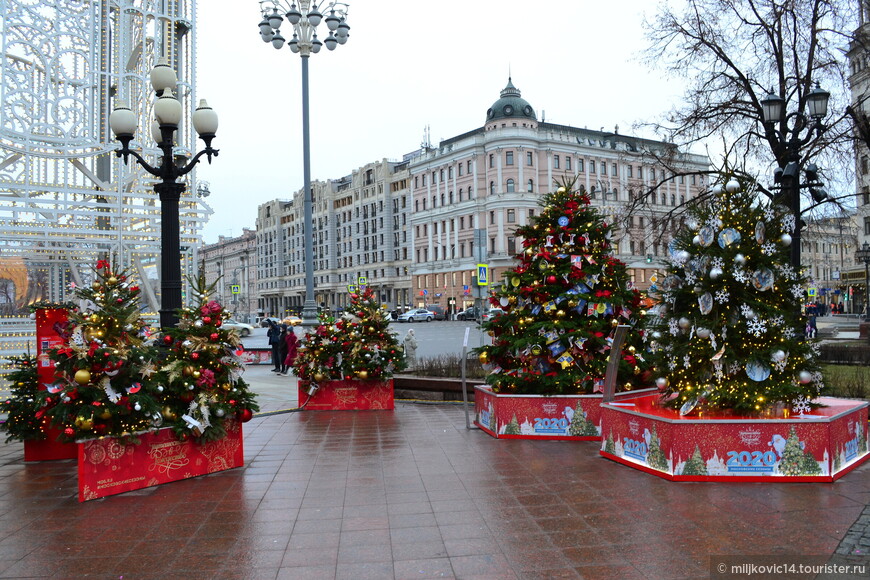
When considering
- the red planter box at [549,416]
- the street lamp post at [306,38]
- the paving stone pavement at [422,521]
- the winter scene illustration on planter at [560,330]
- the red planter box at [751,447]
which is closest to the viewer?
the paving stone pavement at [422,521]

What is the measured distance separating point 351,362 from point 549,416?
14.7 feet

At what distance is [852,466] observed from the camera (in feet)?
22.6

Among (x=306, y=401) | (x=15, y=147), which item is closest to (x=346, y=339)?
(x=306, y=401)

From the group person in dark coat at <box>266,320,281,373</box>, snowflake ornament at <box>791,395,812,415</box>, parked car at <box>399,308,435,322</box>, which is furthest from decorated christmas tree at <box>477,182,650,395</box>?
parked car at <box>399,308,435,322</box>

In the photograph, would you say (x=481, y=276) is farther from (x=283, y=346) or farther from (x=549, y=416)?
(x=549, y=416)

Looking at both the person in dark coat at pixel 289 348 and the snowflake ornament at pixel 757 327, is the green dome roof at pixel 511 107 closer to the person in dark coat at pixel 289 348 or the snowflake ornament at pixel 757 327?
the person in dark coat at pixel 289 348

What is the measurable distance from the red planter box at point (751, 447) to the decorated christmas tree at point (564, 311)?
7.55 feet

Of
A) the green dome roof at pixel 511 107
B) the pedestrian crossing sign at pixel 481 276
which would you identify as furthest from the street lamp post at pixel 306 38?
the green dome roof at pixel 511 107

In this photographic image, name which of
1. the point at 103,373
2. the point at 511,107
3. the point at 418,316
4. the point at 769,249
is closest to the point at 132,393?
the point at 103,373

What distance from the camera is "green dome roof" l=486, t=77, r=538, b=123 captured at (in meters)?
73.6

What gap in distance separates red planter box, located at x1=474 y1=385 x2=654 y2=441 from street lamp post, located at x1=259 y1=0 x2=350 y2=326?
10780 mm

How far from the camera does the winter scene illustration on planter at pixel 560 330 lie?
904 cm

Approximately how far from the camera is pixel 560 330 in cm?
913

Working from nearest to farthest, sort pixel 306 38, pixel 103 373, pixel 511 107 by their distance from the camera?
pixel 103 373 → pixel 306 38 → pixel 511 107
